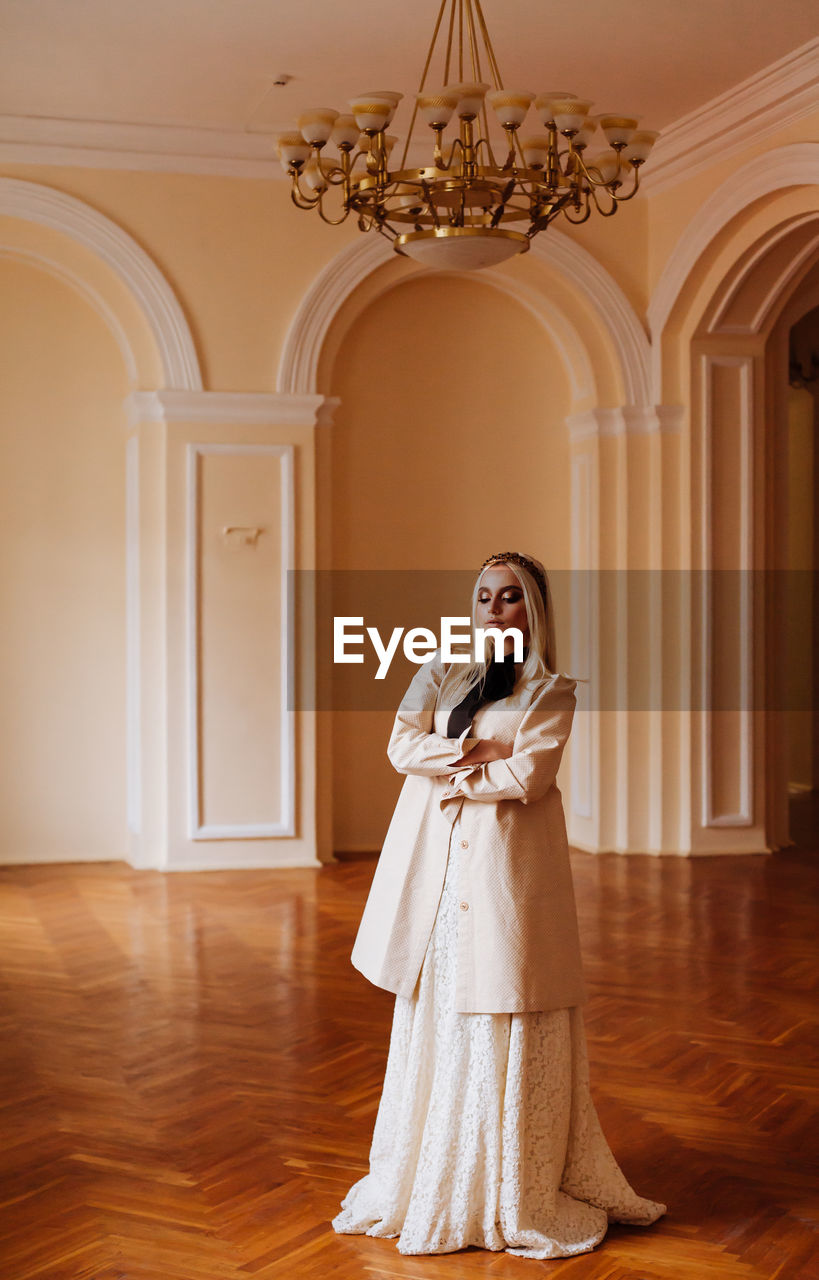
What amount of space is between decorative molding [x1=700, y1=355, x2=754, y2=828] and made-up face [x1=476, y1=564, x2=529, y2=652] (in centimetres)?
526

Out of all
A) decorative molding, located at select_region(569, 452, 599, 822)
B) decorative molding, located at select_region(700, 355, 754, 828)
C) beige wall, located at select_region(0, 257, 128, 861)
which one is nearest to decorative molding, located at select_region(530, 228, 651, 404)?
decorative molding, located at select_region(700, 355, 754, 828)

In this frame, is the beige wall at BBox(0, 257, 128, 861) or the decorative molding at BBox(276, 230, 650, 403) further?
the beige wall at BBox(0, 257, 128, 861)

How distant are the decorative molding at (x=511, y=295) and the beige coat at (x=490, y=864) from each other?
5.04 meters

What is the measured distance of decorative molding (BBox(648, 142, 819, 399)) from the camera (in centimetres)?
718

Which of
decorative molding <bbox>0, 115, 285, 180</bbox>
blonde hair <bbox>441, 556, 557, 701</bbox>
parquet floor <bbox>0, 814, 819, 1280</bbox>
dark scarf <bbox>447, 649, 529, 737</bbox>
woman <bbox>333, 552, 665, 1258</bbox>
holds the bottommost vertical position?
parquet floor <bbox>0, 814, 819, 1280</bbox>

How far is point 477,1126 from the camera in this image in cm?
323

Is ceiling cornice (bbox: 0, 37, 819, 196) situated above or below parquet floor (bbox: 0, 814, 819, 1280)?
above

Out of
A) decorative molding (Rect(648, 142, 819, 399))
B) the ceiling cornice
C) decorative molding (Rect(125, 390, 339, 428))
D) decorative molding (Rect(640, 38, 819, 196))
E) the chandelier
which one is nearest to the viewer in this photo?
the chandelier

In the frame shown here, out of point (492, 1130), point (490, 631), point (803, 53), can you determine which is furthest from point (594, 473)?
point (492, 1130)

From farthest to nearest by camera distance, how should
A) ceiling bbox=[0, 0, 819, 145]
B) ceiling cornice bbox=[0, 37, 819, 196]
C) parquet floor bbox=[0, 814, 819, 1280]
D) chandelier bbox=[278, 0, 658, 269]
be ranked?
1. ceiling cornice bbox=[0, 37, 819, 196]
2. ceiling bbox=[0, 0, 819, 145]
3. chandelier bbox=[278, 0, 658, 269]
4. parquet floor bbox=[0, 814, 819, 1280]

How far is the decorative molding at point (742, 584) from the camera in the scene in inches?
331

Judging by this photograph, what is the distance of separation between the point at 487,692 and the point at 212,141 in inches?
219

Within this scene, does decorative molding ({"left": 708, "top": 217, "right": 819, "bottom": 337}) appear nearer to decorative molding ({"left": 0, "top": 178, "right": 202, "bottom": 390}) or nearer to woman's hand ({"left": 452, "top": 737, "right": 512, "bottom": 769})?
decorative molding ({"left": 0, "top": 178, "right": 202, "bottom": 390})

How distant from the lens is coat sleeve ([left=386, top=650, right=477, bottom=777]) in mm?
3318
